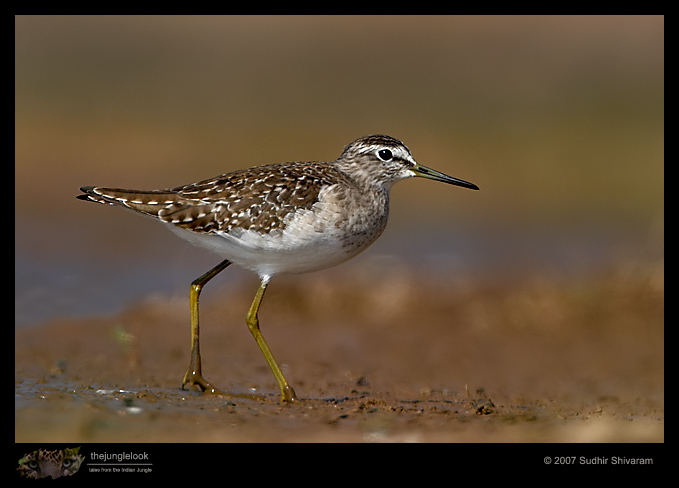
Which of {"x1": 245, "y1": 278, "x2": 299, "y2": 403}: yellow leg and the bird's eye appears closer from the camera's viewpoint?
{"x1": 245, "y1": 278, "x2": 299, "y2": 403}: yellow leg

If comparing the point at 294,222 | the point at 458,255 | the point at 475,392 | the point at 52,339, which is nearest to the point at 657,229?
the point at 458,255

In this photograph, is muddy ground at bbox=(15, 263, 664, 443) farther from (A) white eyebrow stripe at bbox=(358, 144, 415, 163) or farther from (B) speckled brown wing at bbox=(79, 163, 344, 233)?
(A) white eyebrow stripe at bbox=(358, 144, 415, 163)

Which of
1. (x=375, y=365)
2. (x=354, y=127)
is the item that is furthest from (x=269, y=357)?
(x=354, y=127)

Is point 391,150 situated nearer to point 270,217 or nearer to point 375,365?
point 270,217

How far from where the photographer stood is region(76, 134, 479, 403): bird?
401 inches

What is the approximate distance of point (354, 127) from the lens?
93.0 feet

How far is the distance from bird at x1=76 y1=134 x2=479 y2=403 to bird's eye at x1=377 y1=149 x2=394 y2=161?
0.57m

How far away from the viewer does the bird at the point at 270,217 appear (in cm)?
1018

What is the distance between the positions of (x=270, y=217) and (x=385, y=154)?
1.98 metres

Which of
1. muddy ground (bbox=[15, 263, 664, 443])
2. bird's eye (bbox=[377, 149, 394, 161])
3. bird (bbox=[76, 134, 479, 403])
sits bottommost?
muddy ground (bbox=[15, 263, 664, 443])

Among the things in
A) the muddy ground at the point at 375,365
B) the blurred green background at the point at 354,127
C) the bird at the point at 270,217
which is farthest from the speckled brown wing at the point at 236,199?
the blurred green background at the point at 354,127

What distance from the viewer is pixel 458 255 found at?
63.6 ft

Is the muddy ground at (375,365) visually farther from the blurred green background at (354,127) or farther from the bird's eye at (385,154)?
the bird's eye at (385,154)

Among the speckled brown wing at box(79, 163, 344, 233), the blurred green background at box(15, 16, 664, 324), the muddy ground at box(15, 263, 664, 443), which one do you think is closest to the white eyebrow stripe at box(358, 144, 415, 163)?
the speckled brown wing at box(79, 163, 344, 233)
